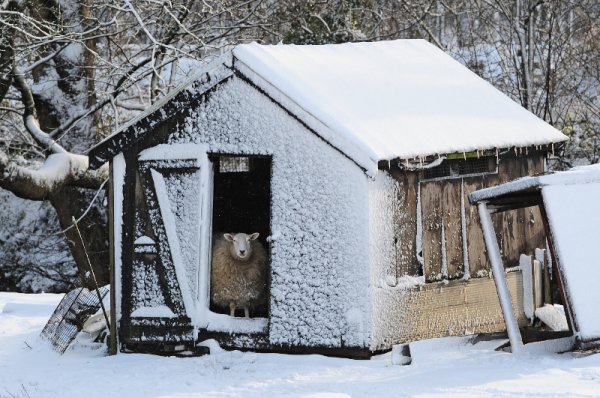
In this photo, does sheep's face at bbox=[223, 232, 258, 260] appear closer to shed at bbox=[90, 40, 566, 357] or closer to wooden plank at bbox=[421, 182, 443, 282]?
shed at bbox=[90, 40, 566, 357]

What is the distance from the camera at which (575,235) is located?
32.4ft

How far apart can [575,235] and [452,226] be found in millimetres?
1976

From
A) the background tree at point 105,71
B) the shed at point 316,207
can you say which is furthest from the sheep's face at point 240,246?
the background tree at point 105,71

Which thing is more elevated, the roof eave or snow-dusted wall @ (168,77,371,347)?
the roof eave

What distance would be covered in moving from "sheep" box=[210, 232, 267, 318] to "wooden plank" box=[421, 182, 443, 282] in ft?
Answer: 7.27

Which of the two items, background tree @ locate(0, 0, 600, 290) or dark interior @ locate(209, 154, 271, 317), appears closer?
dark interior @ locate(209, 154, 271, 317)

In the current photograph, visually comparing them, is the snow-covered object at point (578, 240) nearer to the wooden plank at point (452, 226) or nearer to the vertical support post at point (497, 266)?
the vertical support post at point (497, 266)

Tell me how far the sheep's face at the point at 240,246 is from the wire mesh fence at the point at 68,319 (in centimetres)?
189

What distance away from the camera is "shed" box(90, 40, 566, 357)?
10609mm

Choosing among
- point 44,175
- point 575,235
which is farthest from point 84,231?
point 575,235

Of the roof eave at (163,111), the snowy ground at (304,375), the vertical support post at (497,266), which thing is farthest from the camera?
the roof eave at (163,111)

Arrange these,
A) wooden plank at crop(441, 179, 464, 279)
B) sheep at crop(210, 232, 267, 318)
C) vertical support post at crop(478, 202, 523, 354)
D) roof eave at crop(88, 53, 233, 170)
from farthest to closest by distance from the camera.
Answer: sheep at crop(210, 232, 267, 318) → wooden plank at crop(441, 179, 464, 279) → roof eave at crop(88, 53, 233, 170) → vertical support post at crop(478, 202, 523, 354)

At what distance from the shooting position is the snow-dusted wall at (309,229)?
414 inches

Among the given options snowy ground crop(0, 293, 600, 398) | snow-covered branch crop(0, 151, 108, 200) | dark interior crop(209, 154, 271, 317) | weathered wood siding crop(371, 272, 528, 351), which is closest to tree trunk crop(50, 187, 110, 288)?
snow-covered branch crop(0, 151, 108, 200)
